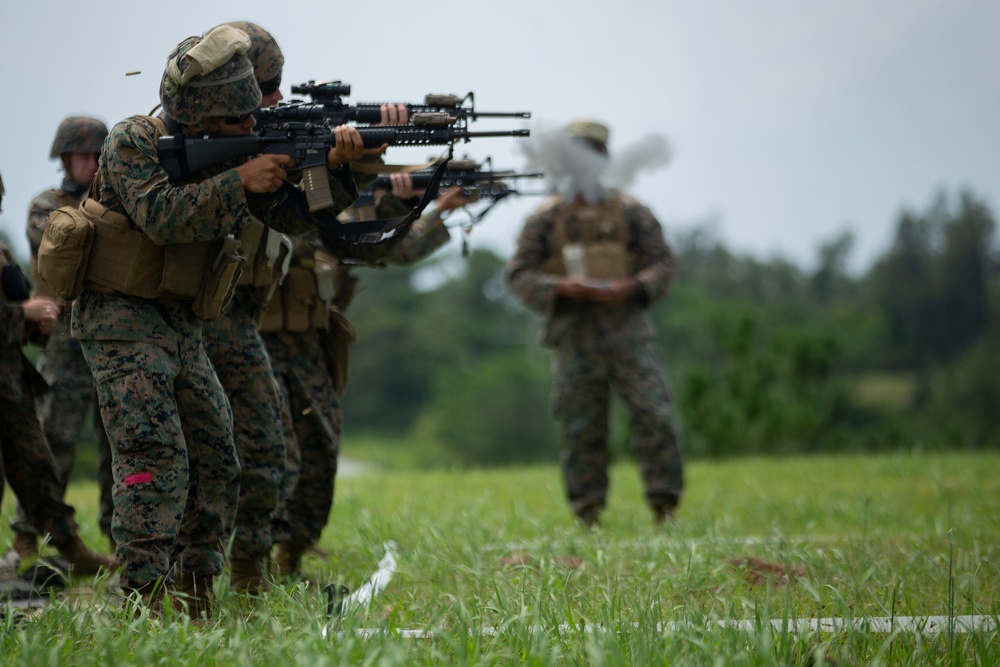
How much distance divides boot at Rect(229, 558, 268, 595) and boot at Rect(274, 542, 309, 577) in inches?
21.9

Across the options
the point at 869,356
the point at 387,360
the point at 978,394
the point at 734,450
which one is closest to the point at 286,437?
the point at 734,450

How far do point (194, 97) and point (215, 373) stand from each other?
1092mm

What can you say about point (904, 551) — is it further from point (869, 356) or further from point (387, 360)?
point (387, 360)

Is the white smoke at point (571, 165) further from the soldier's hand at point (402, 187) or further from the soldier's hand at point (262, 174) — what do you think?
the soldier's hand at point (262, 174)

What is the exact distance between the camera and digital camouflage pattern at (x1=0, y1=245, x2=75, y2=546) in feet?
18.5

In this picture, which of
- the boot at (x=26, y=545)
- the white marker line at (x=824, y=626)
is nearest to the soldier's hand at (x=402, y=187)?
the boot at (x=26, y=545)

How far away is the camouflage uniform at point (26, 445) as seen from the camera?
5.65 m

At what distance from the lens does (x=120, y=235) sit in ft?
14.9

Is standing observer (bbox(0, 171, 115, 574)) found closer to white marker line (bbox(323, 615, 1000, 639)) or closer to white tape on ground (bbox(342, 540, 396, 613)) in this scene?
white tape on ground (bbox(342, 540, 396, 613))

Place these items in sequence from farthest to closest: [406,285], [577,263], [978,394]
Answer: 1. [406,285]
2. [978,394]
3. [577,263]

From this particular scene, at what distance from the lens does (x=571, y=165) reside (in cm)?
834

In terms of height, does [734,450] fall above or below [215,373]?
below

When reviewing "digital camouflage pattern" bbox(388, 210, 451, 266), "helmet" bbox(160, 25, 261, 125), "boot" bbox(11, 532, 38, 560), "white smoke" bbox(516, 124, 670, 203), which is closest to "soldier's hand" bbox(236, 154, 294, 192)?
"helmet" bbox(160, 25, 261, 125)

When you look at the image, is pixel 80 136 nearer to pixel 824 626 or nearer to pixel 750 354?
pixel 824 626
